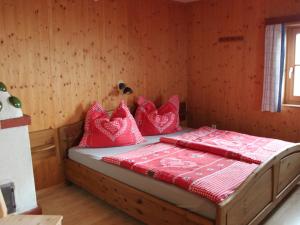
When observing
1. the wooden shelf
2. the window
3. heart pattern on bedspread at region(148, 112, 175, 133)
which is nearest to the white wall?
the wooden shelf

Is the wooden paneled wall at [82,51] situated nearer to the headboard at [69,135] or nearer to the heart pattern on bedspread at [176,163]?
the headboard at [69,135]

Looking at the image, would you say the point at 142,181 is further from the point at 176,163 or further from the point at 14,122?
the point at 14,122

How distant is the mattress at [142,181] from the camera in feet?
6.30

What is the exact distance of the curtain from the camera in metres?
3.41

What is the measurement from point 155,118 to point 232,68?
1341 millimetres

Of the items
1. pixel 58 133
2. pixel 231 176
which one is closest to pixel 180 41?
pixel 58 133

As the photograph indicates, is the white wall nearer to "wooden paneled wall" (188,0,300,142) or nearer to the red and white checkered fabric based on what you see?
the red and white checkered fabric

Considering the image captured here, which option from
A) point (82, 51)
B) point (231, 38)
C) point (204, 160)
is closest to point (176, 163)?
point (204, 160)

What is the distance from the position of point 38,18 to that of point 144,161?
1.77 meters

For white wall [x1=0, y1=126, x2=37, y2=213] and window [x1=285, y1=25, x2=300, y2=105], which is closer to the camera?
white wall [x1=0, y1=126, x2=37, y2=213]

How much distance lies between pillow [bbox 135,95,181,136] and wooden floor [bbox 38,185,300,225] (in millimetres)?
1088

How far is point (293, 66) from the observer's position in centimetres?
352

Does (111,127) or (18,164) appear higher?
(111,127)

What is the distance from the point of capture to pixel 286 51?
11.6 ft
